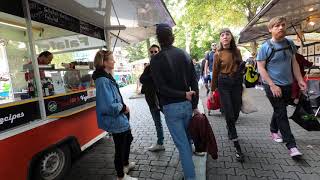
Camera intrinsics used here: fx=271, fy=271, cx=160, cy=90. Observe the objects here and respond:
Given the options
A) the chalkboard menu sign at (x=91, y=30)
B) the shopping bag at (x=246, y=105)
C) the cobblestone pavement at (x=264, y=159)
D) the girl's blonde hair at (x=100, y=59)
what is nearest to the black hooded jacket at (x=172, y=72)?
the girl's blonde hair at (x=100, y=59)

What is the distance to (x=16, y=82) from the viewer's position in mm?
3951

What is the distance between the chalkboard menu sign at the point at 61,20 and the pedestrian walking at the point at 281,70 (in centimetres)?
336

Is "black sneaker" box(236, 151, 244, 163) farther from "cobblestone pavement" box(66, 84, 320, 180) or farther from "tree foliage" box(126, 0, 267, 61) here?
"tree foliage" box(126, 0, 267, 61)

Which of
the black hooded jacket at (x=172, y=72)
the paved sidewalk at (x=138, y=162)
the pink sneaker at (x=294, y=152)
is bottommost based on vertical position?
the paved sidewalk at (x=138, y=162)

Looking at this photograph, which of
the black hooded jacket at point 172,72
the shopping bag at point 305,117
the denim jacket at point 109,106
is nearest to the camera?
the black hooded jacket at point 172,72

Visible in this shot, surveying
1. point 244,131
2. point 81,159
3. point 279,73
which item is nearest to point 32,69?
point 81,159

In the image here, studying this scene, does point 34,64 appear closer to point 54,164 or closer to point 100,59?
point 100,59

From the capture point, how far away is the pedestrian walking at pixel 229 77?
423 centimetres

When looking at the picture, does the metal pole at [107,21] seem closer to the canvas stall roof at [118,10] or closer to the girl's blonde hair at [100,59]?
the canvas stall roof at [118,10]

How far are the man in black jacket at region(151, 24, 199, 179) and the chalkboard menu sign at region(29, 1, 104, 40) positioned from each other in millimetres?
2018

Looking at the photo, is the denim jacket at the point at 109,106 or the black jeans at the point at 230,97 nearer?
the denim jacket at the point at 109,106

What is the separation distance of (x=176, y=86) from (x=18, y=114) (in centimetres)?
205

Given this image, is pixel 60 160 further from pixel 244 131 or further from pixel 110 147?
pixel 244 131

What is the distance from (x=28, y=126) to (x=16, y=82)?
0.83 m
